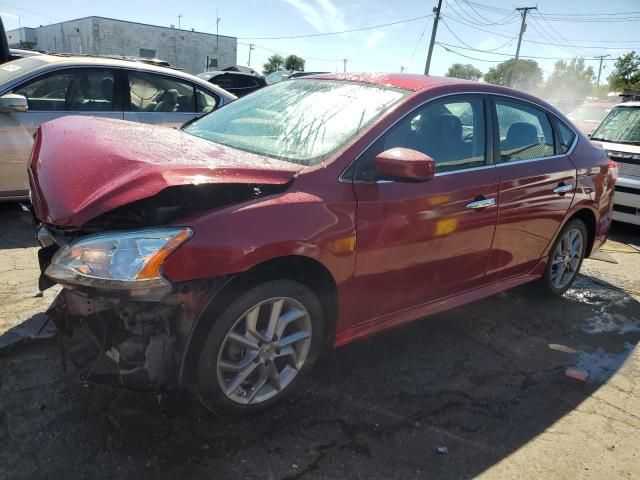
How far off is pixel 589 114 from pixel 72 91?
10.4 m

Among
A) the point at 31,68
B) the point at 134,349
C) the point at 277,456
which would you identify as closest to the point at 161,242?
the point at 134,349

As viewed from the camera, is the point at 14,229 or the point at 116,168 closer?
the point at 116,168

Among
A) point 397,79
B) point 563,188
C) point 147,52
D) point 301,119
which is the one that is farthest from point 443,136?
point 147,52

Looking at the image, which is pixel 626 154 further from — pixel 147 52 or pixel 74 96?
pixel 147 52

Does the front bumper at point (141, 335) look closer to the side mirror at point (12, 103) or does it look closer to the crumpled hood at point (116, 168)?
the crumpled hood at point (116, 168)

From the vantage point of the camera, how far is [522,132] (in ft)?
12.3

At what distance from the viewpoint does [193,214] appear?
2.22 metres

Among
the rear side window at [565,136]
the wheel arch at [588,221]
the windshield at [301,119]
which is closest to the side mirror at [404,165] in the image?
the windshield at [301,119]

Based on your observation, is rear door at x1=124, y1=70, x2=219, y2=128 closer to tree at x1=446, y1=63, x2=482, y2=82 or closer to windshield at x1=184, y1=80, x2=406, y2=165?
windshield at x1=184, y1=80, x2=406, y2=165

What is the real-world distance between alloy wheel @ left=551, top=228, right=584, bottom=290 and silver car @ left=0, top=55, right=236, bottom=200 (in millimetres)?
3969

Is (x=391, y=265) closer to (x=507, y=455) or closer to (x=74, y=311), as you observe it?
(x=507, y=455)

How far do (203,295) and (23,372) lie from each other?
51.6 inches

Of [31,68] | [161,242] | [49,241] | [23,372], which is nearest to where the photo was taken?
[161,242]

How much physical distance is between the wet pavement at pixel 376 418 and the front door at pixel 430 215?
453mm
